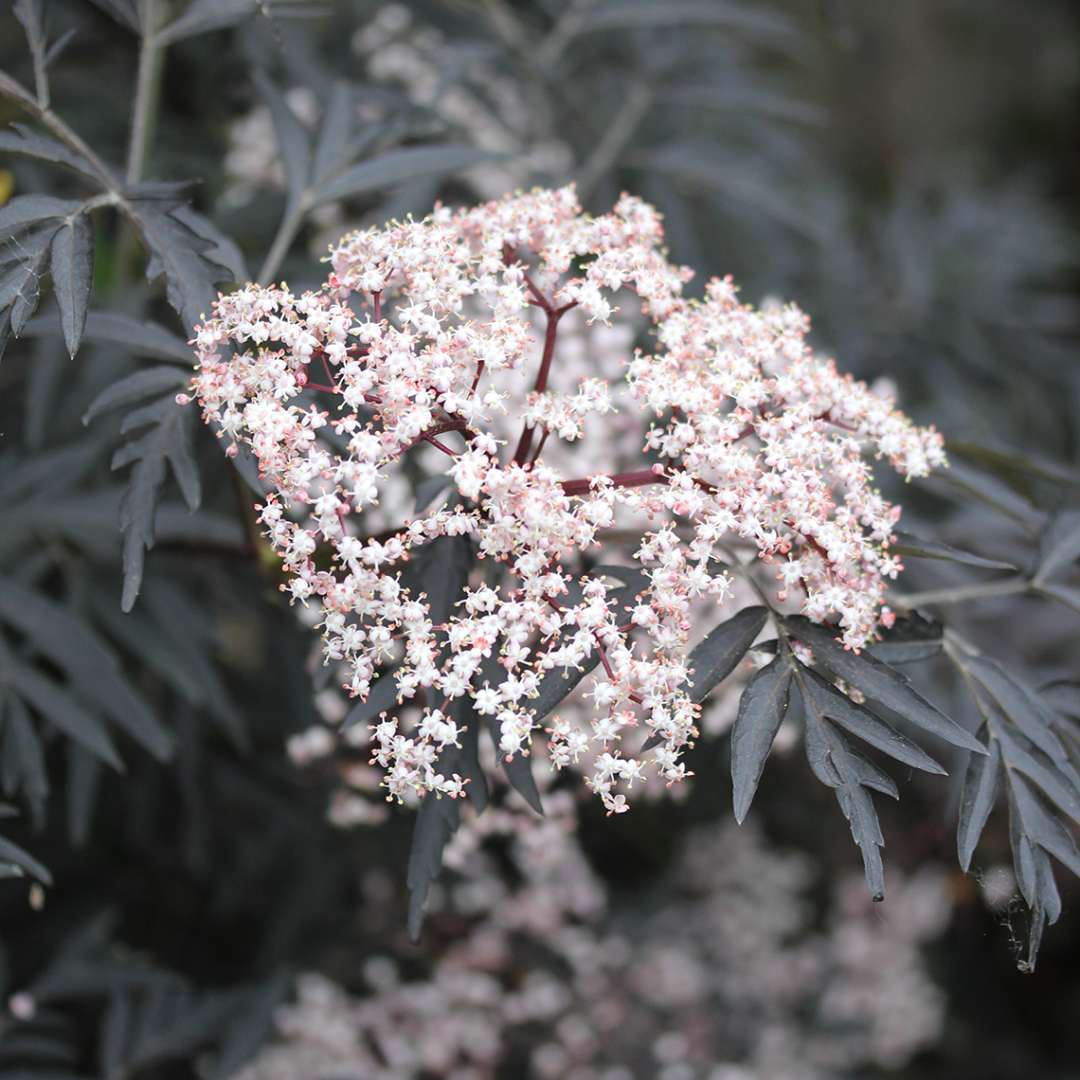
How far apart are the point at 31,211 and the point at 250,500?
43 centimetres

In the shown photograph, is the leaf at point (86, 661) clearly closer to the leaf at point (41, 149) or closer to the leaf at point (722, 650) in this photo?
the leaf at point (41, 149)

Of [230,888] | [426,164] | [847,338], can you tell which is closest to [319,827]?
[230,888]

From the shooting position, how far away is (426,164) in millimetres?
1607

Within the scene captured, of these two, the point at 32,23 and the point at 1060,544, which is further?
the point at 1060,544

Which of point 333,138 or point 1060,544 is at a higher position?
point 333,138

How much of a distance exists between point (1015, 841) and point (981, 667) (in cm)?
20

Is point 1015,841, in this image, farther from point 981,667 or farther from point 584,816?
point 584,816

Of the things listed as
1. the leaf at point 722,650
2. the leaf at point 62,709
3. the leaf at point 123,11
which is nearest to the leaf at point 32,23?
the leaf at point 123,11

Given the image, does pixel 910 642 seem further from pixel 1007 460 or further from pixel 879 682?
pixel 1007 460

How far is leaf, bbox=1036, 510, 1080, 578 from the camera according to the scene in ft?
4.75

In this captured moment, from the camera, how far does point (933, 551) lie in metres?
1.16

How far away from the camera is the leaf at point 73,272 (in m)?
1.11

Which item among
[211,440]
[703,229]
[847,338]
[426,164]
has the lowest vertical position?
[211,440]

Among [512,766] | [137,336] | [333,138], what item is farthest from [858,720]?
[333,138]
